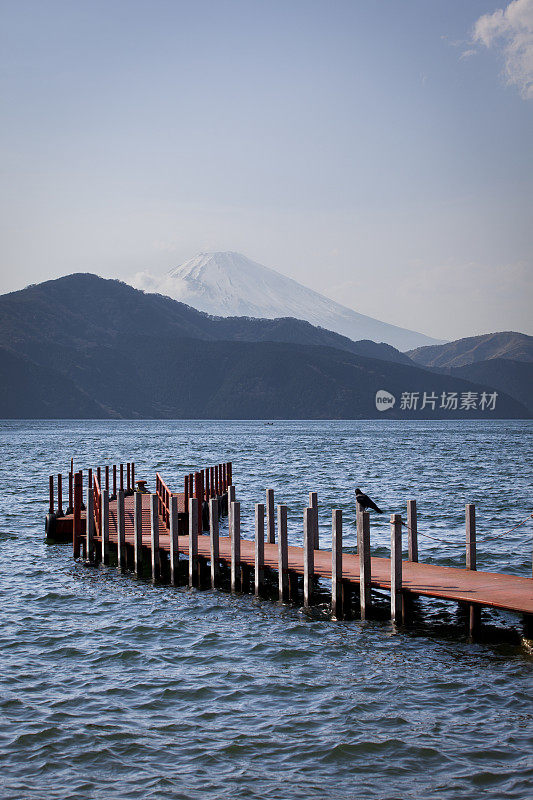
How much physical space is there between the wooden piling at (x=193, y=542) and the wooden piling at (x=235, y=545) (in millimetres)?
1010

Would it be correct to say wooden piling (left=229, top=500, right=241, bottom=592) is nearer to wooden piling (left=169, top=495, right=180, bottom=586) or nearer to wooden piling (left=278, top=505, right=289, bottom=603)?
wooden piling (left=278, top=505, right=289, bottom=603)

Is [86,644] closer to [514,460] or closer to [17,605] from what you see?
[17,605]

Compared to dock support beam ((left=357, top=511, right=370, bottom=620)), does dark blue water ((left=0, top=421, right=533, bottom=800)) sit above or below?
below

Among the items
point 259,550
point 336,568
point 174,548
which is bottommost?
point 174,548

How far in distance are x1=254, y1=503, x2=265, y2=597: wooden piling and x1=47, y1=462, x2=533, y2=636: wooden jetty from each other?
2 centimetres

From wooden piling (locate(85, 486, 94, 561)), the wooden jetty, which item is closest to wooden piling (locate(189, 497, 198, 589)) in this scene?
the wooden jetty

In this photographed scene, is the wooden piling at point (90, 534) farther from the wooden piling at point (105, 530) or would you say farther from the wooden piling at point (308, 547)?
the wooden piling at point (308, 547)

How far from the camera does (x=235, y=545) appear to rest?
18844mm

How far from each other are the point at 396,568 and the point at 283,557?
10.1ft

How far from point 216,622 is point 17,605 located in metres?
4.63

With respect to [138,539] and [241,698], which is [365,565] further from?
[138,539]

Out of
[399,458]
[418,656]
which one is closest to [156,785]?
[418,656]

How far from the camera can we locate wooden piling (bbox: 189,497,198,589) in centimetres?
1950

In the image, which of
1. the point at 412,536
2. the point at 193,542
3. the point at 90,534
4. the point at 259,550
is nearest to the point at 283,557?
the point at 259,550
